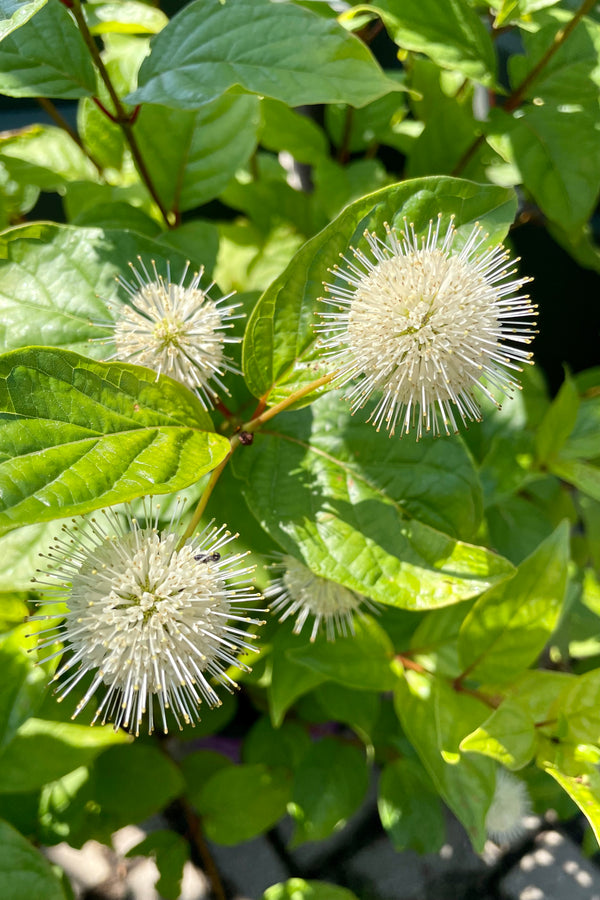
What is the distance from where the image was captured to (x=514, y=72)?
98cm

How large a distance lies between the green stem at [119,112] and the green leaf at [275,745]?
89cm

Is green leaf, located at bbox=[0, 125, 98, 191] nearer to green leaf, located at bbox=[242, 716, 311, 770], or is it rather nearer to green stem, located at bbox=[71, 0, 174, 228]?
green stem, located at bbox=[71, 0, 174, 228]

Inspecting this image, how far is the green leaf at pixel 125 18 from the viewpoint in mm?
998

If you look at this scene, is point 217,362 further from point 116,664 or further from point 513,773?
point 513,773

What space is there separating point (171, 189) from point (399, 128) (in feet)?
1.84

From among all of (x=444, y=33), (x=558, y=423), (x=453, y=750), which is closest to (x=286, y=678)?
(x=453, y=750)

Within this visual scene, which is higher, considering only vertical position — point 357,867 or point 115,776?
point 115,776

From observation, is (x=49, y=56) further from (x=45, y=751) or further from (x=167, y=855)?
(x=167, y=855)

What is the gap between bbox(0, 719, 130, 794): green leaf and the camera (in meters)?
0.83

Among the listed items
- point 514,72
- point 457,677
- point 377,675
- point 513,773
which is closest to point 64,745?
point 377,675

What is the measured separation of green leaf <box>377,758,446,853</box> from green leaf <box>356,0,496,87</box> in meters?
1.07

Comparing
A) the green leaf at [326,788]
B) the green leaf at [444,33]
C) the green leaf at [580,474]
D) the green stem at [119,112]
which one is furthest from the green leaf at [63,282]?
the green leaf at [326,788]

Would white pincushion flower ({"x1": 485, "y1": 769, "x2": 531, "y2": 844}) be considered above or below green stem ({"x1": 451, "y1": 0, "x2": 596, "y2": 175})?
below

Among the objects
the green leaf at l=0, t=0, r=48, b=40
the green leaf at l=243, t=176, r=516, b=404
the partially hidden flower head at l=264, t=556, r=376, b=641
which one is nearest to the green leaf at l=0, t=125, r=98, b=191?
the green leaf at l=0, t=0, r=48, b=40
